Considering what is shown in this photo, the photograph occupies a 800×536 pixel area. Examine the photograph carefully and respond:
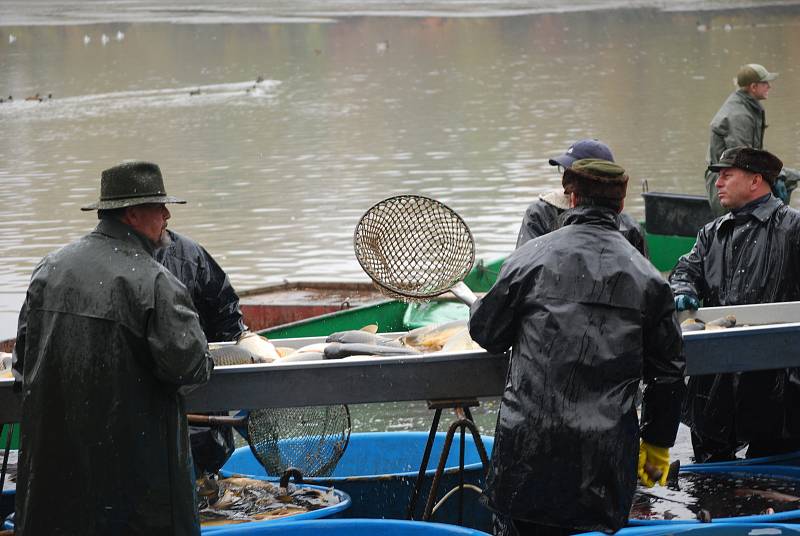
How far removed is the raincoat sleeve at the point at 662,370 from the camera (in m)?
4.41

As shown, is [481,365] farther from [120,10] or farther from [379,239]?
[120,10]

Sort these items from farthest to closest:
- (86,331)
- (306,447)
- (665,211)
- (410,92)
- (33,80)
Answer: (33,80) < (410,92) < (665,211) < (306,447) < (86,331)

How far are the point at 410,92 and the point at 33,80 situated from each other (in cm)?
1402

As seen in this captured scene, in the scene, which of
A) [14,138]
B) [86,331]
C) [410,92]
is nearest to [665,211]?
[86,331]

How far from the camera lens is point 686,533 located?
4.80 m

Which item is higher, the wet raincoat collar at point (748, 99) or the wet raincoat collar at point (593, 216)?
the wet raincoat collar at point (593, 216)

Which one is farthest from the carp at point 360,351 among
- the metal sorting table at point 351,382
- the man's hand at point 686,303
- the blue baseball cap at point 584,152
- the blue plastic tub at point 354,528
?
the blue baseball cap at point 584,152

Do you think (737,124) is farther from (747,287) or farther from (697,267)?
(747,287)

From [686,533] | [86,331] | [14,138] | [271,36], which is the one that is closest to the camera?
[86,331]

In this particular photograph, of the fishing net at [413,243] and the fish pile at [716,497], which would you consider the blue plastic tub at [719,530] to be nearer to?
the fish pile at [716,497]

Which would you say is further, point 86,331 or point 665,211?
point 665,211

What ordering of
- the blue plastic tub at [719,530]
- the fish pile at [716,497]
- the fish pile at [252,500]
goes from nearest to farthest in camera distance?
the blue plastic tub at [719,530] → the fish pile at [716,497] → the fish pile at [252,500]

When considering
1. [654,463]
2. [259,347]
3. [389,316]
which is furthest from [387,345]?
[389,316]

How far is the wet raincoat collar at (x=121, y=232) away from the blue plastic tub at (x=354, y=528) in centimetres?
128
